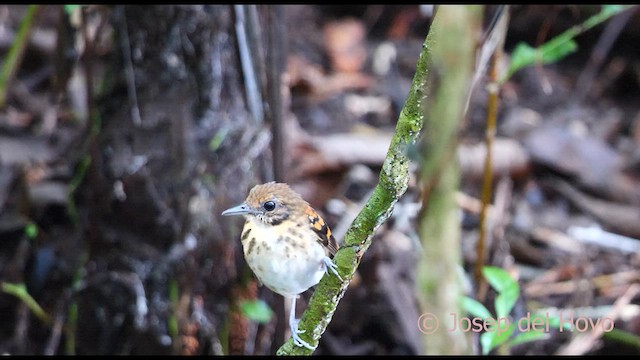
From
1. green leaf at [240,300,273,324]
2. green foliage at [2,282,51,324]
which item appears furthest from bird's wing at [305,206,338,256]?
green foliage at [2,282,51,324]

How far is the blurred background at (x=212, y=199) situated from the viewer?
3504 mm

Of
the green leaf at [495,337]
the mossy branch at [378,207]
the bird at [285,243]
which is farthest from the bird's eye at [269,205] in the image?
the green leaf at [495,337]

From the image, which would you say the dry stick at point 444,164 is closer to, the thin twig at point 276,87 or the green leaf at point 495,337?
the green leaf at point 495,337

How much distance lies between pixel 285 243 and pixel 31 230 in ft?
7.48

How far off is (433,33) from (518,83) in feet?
16.2

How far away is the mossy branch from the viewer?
4.44 ft

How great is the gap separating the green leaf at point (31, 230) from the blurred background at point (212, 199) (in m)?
0.03

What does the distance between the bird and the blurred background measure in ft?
2.84

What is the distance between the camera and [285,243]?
1979 millimetres

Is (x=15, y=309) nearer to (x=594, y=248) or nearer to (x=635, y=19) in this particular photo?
(x=594, y=248)

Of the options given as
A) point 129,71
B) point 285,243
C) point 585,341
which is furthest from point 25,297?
point 585,341

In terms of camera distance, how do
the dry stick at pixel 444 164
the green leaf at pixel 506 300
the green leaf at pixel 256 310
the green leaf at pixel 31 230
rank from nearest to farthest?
the dry stick at pixel 444 164
the green leaf at pixel 506 300
the green leaf at pixel 256 310
the green leaf at pixel 31 230

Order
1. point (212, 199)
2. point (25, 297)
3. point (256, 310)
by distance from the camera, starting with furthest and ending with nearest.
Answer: point (25, 297) → point (212, 199) → point (256, 310)

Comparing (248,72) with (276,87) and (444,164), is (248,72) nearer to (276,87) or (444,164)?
(276,87)
